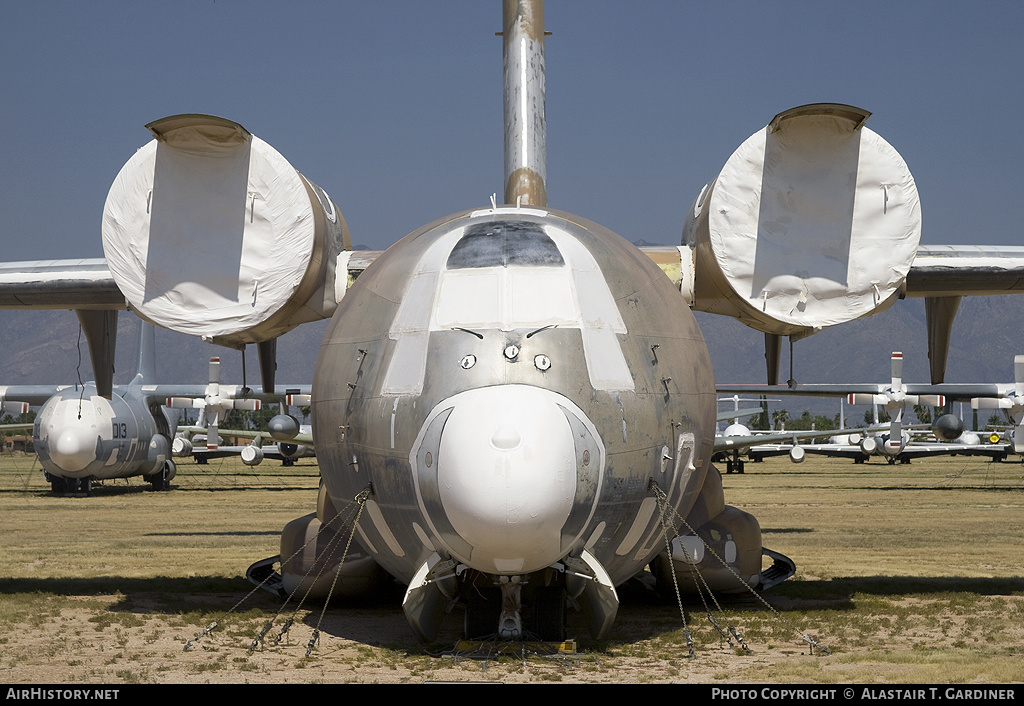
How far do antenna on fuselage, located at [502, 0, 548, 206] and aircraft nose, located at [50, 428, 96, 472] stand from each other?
2755cm

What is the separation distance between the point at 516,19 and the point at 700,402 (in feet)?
17.5

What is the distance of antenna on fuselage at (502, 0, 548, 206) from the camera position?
11188 millimetres

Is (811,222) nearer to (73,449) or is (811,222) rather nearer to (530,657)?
(530,657)

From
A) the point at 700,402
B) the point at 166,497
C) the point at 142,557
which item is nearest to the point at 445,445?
the point at 700,402

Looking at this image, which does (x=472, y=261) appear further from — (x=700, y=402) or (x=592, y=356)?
(x=700, y=402)

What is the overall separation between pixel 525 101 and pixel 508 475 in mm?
6148

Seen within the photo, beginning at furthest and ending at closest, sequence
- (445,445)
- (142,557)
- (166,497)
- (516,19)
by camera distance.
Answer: (166,497), (142,557), (516,19), (445,445)

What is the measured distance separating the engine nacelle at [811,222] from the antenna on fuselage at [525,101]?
98.1 inches

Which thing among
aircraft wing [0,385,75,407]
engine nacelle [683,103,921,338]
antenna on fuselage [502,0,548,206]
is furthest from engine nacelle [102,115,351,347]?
aircraft wing [0,385,75,407]

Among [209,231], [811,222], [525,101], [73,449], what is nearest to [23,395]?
[73,449]

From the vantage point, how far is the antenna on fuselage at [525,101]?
11.2 metres

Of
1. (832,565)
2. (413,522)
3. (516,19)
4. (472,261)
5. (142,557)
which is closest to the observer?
(413,522)

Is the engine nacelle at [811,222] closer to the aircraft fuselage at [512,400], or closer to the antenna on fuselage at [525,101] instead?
the aircraft fuselage at [512,400]

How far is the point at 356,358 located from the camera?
7602mm
